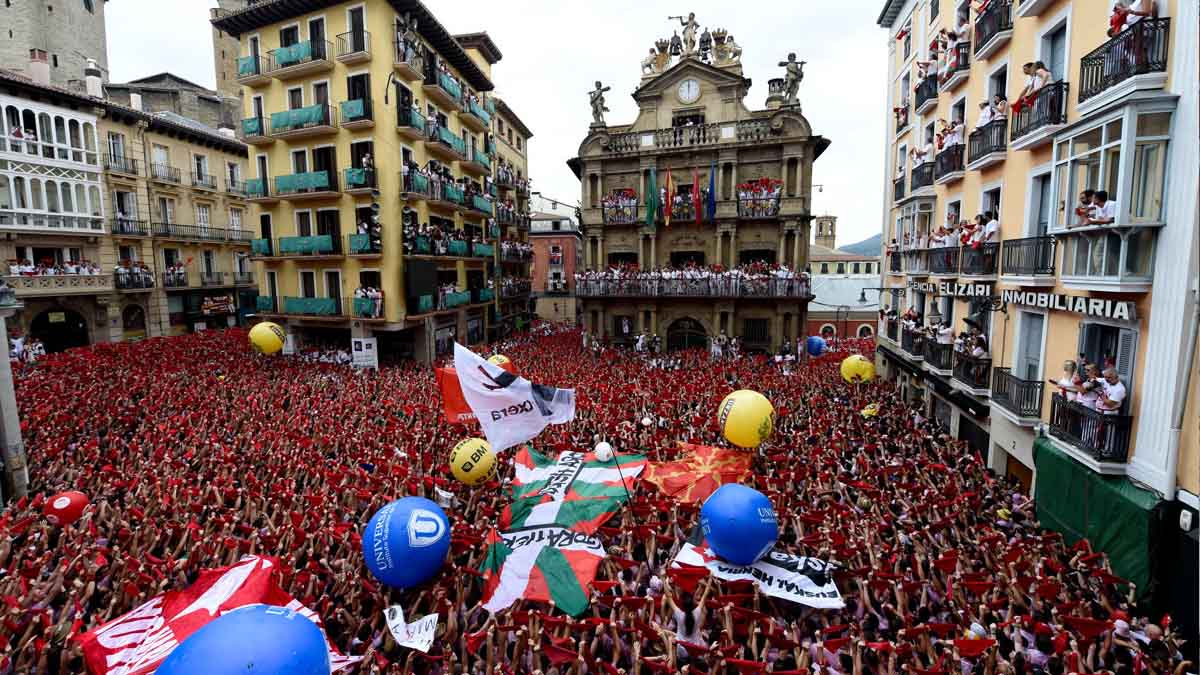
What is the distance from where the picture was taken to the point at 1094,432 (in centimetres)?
995

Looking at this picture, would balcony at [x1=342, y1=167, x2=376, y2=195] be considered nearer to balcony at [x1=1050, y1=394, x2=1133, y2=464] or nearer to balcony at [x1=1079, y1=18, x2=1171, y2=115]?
balcony at [x1=1079, y1=18, x2=1171, y2=115]

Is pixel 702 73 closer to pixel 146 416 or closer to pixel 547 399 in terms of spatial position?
pixel 547 399

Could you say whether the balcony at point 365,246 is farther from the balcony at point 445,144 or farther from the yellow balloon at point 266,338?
the balcony at point 445,144

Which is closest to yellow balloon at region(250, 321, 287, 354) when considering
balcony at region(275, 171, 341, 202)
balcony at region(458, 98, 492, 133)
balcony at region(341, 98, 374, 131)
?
balcony at region(275, 171, 341, 202)

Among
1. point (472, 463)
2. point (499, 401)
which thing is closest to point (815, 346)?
point (472, 463)

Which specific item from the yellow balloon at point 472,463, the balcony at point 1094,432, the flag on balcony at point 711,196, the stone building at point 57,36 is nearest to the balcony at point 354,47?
the flag on balcony at point 711,196

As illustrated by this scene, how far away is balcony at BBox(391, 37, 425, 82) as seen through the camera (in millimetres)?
26203

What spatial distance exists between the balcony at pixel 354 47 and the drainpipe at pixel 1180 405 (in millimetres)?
27825

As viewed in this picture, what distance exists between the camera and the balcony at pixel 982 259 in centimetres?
1438

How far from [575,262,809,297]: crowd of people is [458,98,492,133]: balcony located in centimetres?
1133

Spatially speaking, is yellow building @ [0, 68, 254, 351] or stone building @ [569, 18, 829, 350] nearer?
yellow building @ [0, 68, 254, 351]

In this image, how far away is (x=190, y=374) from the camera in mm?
22141

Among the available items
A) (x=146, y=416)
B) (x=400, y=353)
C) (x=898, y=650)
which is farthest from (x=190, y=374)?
(x=898, y=650)

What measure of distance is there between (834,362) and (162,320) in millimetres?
38445
